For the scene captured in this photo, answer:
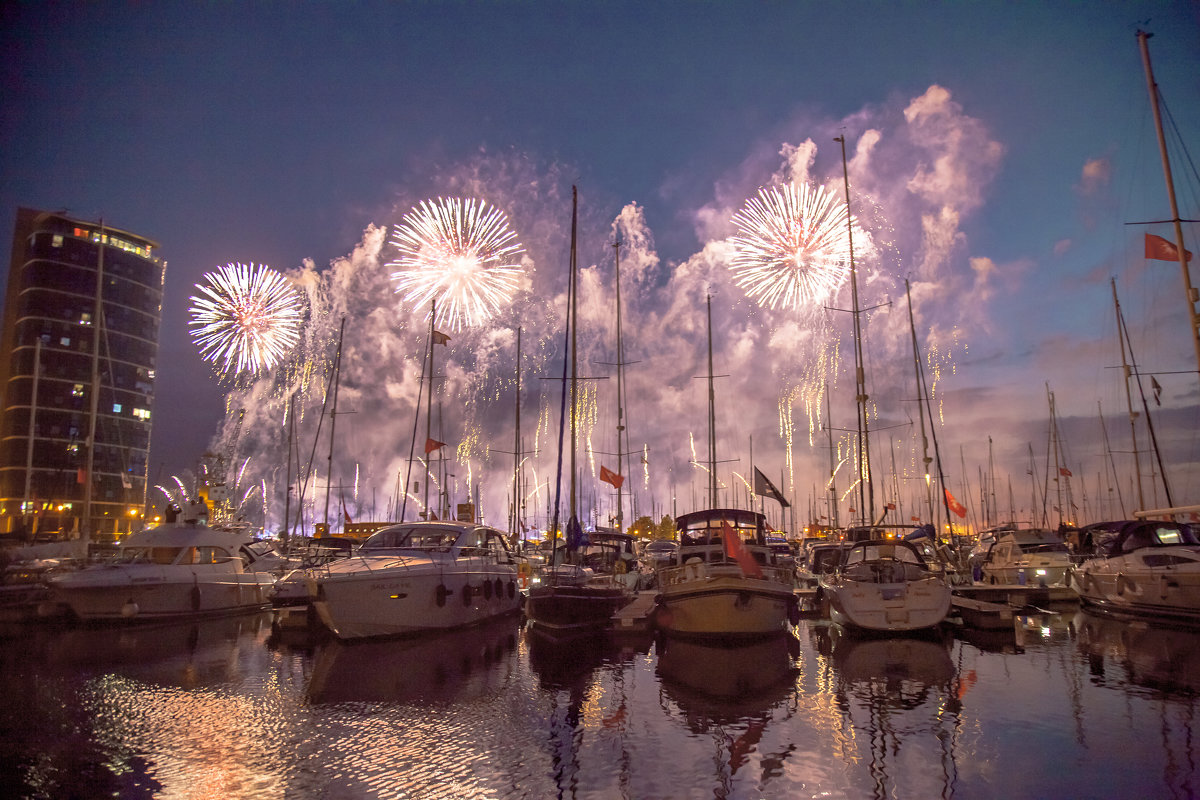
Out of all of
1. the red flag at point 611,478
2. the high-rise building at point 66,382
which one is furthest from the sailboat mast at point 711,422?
the high-rise building at point 66,382

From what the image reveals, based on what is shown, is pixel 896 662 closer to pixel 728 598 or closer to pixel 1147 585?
pixel 728 598

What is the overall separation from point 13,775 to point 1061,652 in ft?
61.8

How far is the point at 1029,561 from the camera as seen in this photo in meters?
29.0

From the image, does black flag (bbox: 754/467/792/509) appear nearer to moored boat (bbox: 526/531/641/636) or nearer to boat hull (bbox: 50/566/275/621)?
moored boat (bbox: 526/531/641/636)

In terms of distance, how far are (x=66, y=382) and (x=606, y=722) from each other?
103 m

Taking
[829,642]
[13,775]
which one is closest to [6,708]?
[13,775]

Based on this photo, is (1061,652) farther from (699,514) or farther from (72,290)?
(72,290)

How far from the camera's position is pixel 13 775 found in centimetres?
764

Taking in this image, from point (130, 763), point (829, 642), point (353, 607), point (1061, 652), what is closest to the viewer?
point (130, 763)

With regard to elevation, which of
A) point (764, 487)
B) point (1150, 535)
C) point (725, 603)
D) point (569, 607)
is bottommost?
point (569, 607)

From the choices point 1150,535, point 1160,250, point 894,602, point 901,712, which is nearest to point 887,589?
point 894,602

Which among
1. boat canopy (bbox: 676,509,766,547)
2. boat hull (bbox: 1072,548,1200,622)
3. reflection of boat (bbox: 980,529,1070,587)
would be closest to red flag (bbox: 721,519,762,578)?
boat canopy (bbox: 676,509,766,547)

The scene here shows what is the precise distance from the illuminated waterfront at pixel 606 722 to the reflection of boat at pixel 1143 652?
0.38ft

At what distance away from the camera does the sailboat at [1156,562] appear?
742 inches
